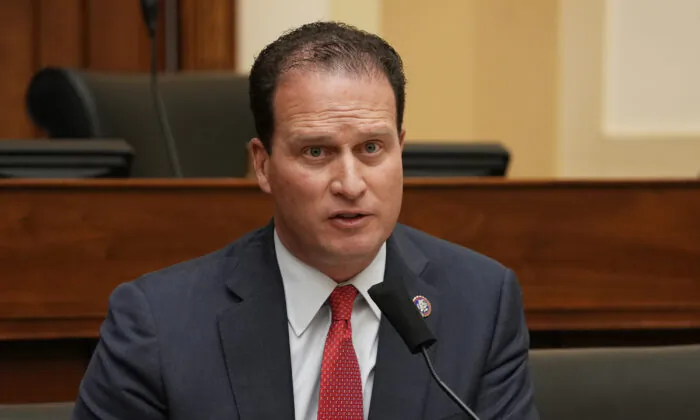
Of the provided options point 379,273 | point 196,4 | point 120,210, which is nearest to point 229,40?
point 196,4

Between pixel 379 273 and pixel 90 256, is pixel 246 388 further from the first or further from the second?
pixel 90 256

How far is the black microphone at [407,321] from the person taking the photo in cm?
116

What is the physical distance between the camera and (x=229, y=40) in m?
3.72

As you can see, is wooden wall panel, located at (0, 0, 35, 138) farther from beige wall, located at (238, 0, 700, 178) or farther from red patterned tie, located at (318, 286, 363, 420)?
red patterned tie, located at (318, 286, 363, 420)

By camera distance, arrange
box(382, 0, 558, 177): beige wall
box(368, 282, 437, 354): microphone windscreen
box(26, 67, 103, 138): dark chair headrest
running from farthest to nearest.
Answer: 1. box(382, 0, 558, 177): beige wall
2. box(26, 67, 103, 138): dark chair headrest
3. box(368, 282, 437, 354): microphone windscreen

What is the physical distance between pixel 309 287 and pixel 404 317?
30 cm

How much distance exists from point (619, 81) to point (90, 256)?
254 cm

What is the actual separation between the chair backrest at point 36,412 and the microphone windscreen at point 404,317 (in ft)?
1.46

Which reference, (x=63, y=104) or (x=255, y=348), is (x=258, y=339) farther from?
(x=63, y=104)

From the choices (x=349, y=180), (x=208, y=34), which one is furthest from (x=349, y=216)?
(x=208, y=34)

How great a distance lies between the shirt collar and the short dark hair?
17 centimetres

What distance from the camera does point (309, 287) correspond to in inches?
57.1

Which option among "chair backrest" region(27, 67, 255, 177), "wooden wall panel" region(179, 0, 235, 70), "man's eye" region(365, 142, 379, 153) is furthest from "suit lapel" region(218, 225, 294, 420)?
"wooden wall panel" region(179, 0, 235, 70)

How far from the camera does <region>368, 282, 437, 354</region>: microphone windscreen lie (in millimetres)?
1156
